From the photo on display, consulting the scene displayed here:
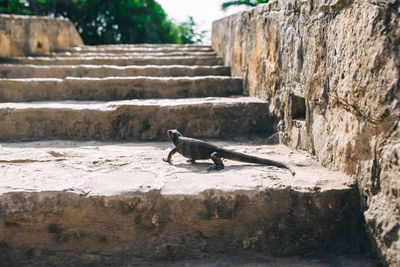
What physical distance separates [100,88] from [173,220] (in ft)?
7.81

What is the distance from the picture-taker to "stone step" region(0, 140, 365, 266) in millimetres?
1707

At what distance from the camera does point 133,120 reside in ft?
9.85

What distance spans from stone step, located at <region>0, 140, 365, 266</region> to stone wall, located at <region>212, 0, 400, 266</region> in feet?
0.67

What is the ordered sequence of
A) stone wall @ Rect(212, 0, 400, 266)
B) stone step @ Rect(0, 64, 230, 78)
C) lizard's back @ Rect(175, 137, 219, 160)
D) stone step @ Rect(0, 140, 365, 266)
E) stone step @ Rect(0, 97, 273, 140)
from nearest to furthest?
stone wall @ Rect(212, 0, 400, 266) → stone step @ Rect(0, 140, 365, 266) → lizard's back @ Rect(175, 137, 219, 160) → stone step @ Rect(0, 97, 273, 140) → stone step @ Rect(0, 64, 230, 78)

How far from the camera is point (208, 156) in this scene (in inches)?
87.9

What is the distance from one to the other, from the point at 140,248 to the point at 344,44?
59.5 inches

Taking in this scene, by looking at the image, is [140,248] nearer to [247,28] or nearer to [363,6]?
[363,6]

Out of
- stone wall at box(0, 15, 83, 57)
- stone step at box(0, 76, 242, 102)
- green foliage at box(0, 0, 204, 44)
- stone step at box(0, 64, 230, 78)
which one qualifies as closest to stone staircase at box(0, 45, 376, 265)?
stone step at box(0, 76, 242, 102)

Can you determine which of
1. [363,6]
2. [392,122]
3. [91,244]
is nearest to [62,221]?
[91,244]

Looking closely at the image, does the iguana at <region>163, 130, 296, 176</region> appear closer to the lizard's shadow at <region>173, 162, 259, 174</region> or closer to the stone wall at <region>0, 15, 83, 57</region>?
the lizard's shadow at <region>173, 162, 259, 174</region>

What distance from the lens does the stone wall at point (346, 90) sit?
4.61 ft

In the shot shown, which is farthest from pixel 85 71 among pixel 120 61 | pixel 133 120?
pixel 133 120

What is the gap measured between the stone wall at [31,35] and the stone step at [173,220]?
13.2ft

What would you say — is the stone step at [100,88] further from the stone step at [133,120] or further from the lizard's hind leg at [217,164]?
the lizard's hind leg at [217,164]
